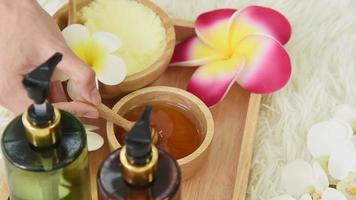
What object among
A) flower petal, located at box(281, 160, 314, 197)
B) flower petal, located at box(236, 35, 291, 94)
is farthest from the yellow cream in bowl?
flower petal, located at box(281, 160, 314, 197)

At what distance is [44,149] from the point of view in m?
0.53

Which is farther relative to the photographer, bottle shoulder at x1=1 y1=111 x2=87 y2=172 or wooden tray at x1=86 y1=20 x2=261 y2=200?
wooden tray at x1=86 y1=20 x2=261 y2=200

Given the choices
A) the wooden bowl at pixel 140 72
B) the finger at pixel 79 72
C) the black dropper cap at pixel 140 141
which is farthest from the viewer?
the wooden bowl at pixel 140 72

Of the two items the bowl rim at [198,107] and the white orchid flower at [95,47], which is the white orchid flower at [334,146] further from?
the white orchid flower at [95,47]

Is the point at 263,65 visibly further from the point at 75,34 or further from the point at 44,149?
the point at 44,149

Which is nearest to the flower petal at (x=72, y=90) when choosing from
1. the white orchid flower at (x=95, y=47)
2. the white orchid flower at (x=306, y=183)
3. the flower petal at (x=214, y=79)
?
the white orchid flower at (x=95, y=47)

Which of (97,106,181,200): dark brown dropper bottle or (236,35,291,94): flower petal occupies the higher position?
(97,106,181,200): dark brown dropper bottle

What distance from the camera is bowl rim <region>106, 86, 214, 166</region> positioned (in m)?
0.70

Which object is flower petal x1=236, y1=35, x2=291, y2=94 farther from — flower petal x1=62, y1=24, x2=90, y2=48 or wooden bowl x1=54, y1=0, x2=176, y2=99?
flower petal x1=62, y1=24, x2=90, y2=48

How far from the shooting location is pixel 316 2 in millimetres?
973

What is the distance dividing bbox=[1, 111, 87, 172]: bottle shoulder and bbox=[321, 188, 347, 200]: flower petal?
297 millimetres

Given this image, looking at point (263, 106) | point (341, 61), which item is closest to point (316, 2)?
point (341, 61)

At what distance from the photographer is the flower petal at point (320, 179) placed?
0.73 m

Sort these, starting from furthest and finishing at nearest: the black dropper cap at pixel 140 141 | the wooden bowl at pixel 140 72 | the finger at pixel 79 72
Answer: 1. the wooden bowl at pixel 140 72
2. the finger at pixel 79 72
3. the black dropper cap at pixel 140 141
